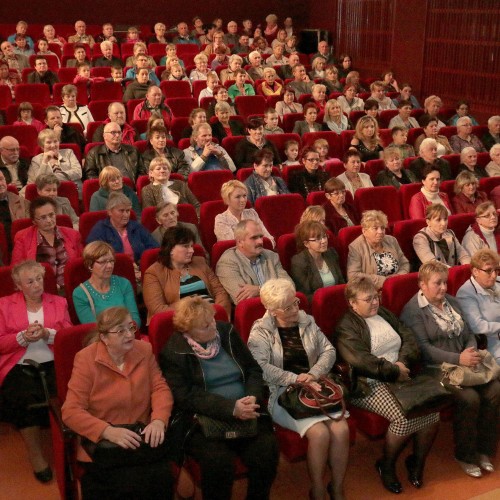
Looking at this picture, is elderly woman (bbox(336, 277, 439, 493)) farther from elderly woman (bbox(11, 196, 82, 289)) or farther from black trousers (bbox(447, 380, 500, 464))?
elderly woman (bbox(11, 196, 82, 289))

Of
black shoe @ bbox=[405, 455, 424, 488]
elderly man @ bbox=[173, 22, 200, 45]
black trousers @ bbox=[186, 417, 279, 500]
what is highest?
elderly man @ bbox=[173, 22, 200, 45]

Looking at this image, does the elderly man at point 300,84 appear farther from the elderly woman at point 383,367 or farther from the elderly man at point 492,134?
the elderly woman at point 383,367

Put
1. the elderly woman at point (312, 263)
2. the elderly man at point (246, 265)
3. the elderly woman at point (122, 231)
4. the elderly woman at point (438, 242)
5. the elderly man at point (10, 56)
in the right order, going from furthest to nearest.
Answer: the elderly man at point (10, 56) < the elderly woman at point (438, 242) < the elderly woman at point (122, 231) < the elderly woman at point (312, 263) < the elderly man at point (246, 265)

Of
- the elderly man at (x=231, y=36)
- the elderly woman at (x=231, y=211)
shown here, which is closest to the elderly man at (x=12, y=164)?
the elderly woman at (x=231, y=211)

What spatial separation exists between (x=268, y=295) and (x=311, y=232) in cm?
77

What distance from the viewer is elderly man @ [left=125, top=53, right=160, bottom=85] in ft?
23.0

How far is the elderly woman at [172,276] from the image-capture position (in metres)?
3.20

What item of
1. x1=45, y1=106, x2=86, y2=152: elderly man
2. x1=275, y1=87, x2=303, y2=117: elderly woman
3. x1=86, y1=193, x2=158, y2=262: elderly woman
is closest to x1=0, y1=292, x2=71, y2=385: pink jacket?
x1=86, y1=193, x2=158, y2=262: elderly woman

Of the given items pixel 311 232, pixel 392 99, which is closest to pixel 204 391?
pixel 311 232

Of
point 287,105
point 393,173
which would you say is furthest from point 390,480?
point 287,105

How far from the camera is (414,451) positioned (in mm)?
2842

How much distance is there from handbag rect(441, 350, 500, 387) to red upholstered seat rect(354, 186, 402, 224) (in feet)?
5.39

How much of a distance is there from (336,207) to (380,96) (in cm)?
Result: 339

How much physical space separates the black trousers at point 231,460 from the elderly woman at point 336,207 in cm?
184
